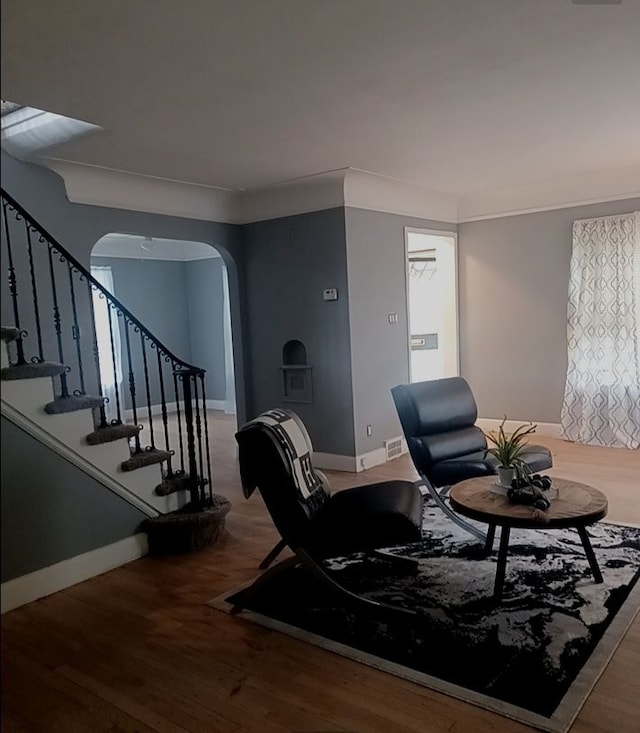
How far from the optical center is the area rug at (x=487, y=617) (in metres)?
2.10

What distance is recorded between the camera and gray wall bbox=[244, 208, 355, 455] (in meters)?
5.11

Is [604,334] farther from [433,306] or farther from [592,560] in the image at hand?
[592,560]

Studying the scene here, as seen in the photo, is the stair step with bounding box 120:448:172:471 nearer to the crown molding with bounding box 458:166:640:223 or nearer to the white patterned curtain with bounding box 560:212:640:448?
the white patterned curtain with bounding box 560:212:640:448

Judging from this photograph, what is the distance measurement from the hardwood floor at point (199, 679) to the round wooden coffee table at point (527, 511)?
48cm

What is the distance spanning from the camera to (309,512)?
2805 mm

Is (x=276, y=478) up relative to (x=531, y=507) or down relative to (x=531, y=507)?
up

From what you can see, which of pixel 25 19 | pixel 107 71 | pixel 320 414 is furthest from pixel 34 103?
pixel 320 414

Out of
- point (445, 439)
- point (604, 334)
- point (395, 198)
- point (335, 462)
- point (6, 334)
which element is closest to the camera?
point (6, 334)

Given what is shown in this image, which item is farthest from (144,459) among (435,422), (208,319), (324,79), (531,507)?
(208,319)

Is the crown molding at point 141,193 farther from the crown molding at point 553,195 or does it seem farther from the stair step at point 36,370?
the crown molding at point 553,195

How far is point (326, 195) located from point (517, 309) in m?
2.50

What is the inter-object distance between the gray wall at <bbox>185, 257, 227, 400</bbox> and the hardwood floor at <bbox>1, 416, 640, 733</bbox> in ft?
19.5

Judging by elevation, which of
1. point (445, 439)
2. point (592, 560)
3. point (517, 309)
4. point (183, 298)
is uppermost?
point (183, 298)

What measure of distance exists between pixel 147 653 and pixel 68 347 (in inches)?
96.3
